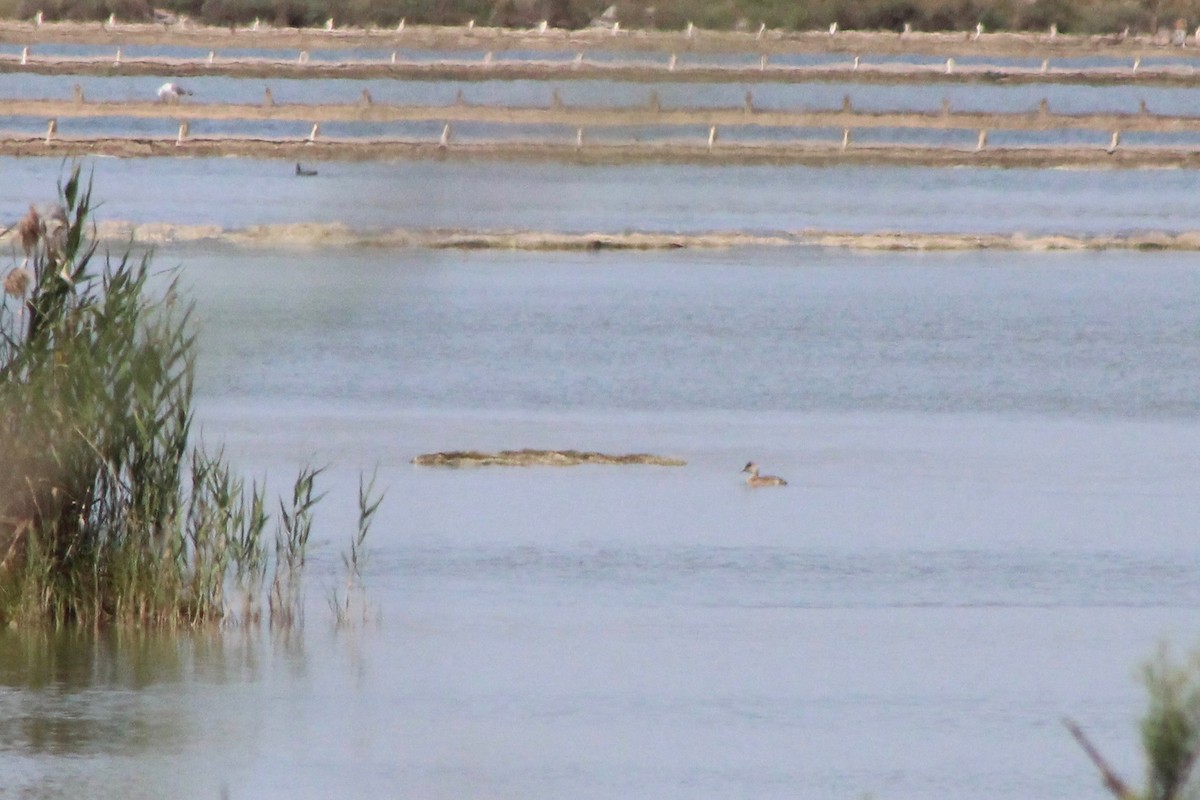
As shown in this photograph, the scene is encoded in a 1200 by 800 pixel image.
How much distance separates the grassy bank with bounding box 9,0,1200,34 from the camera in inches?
78.1

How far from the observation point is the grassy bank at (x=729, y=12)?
1.98 metres

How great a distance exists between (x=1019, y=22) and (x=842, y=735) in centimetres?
714

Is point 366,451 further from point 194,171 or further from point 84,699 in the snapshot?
point 194,171

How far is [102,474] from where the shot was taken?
32.4 ft

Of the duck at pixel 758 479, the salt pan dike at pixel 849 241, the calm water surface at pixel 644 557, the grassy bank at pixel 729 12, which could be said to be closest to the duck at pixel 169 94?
the salt pan dike at pixel 849 241

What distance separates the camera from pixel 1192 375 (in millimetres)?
23375

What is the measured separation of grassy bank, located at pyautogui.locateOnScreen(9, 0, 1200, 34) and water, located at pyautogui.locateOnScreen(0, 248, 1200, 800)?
237mm

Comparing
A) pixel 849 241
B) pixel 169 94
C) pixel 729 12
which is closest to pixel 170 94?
pixel 169 94

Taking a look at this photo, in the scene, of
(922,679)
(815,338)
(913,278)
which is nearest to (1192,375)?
(815,338)

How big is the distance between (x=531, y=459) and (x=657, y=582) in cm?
437

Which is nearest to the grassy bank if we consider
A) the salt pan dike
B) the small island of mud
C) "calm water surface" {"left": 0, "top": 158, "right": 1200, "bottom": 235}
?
the small island of mud

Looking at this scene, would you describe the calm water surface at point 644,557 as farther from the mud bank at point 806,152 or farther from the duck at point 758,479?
the mud bank at point 806,152

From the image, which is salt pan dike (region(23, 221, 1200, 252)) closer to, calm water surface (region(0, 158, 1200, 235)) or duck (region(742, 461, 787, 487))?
calm water surface (region(0, 158, 1200, 235))

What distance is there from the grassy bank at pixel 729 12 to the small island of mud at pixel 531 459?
46.2ft
